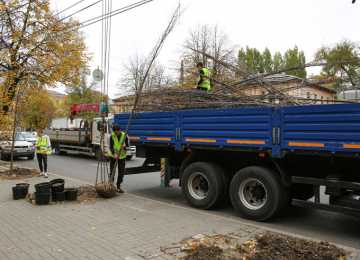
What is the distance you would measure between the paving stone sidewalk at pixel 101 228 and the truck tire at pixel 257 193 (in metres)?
0.48

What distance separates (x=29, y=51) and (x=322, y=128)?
1145 cm

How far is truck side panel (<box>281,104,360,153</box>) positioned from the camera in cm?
493

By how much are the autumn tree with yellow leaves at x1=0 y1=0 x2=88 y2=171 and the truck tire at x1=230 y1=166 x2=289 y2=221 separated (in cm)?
936

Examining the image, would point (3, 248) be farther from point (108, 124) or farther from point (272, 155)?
point (108, 124)

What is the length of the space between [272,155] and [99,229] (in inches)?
126

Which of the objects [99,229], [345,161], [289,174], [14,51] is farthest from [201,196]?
[14,51]

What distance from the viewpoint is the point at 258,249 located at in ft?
14.9

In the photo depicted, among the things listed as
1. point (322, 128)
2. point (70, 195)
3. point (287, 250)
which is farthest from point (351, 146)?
point (70, 195)

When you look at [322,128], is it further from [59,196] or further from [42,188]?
[42,188]

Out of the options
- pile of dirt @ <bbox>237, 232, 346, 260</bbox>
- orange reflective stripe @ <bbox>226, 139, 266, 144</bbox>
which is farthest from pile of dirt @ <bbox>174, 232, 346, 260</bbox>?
orange reflective stripe @ <bbox>226, 139, 266, 144</bbox>

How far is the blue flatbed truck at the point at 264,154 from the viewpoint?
206 inches

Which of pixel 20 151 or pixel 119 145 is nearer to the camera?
pixel 119 145

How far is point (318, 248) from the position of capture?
4488 mm

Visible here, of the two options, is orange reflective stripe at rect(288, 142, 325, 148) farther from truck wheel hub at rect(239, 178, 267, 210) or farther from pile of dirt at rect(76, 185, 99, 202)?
pile of dirt at rect(76, 185, 99, 202)
